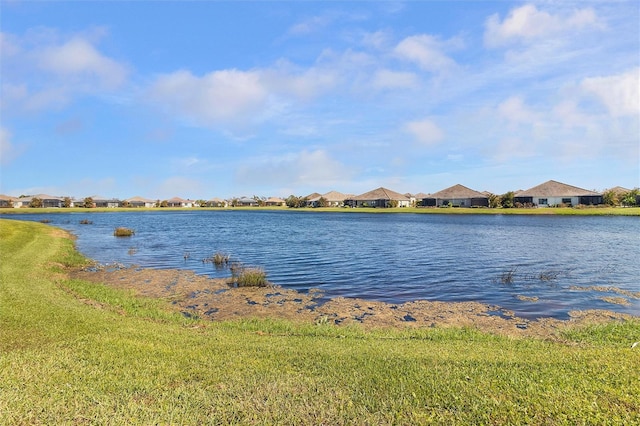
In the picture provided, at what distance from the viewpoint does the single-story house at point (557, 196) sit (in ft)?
318

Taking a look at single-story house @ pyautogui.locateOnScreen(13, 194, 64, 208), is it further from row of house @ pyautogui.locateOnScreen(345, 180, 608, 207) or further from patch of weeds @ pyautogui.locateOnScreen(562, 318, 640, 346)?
patch of weeds @ pyautogui.locateOnScreen(562, 318, 640, 346)

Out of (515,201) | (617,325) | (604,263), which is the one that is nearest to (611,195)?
(515,201)

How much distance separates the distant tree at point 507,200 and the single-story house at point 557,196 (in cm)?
526

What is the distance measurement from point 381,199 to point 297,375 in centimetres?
11894

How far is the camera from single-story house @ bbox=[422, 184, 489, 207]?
108 meters

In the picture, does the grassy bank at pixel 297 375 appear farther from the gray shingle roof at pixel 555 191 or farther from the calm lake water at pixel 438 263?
the gray shingle roof at pixel 555 191

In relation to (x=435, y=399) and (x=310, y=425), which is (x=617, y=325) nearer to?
(x=435, y=399)

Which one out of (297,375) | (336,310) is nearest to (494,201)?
(336,310)

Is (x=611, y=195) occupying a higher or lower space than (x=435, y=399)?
higher

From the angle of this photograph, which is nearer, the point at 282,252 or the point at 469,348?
the point at 469,348

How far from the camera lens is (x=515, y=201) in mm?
104250

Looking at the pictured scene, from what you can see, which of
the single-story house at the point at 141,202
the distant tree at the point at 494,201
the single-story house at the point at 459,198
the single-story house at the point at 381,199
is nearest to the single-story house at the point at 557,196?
the distant tree at the point at 494,201

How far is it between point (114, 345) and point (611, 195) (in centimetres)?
11333

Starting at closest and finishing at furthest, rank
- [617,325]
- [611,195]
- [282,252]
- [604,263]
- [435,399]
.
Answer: [435,399] → [617,325] → [604,263] → [282,252] → [611,195]
